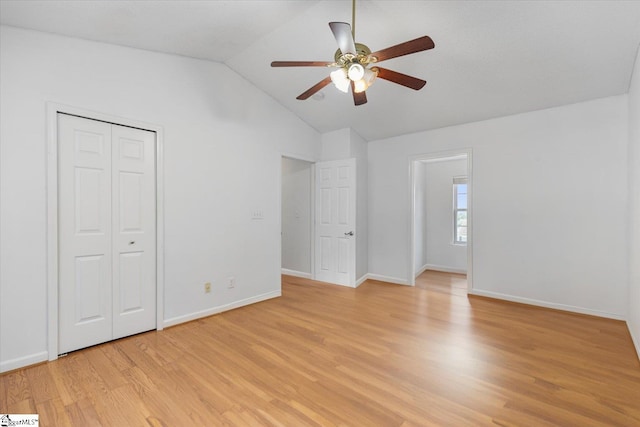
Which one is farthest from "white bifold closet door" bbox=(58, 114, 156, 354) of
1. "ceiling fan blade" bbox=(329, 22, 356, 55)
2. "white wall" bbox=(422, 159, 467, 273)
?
"white wall" bbox=(422, 159, 467, 273)

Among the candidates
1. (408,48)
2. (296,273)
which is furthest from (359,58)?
(296,273)

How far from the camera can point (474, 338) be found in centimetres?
292

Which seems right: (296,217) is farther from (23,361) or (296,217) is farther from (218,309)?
(23,361)

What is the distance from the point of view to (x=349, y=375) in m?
2.25

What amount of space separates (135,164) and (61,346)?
1729 mm

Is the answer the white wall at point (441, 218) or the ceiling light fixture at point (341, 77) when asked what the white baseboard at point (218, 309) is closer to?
the ceiling light fixture at point (341, 77)

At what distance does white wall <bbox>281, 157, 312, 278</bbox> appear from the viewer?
17.7 feet

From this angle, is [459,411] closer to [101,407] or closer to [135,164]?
[101,407]

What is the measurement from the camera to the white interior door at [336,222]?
187 inches

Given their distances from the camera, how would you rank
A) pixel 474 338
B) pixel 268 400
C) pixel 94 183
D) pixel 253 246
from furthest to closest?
pixel 253 246 → pixel 474 338 → pixel 94 183 → pixel 268 400

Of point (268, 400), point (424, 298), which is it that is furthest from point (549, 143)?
point (268, 400)

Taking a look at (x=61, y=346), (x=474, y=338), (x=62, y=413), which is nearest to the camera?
(x=62, y=413)
